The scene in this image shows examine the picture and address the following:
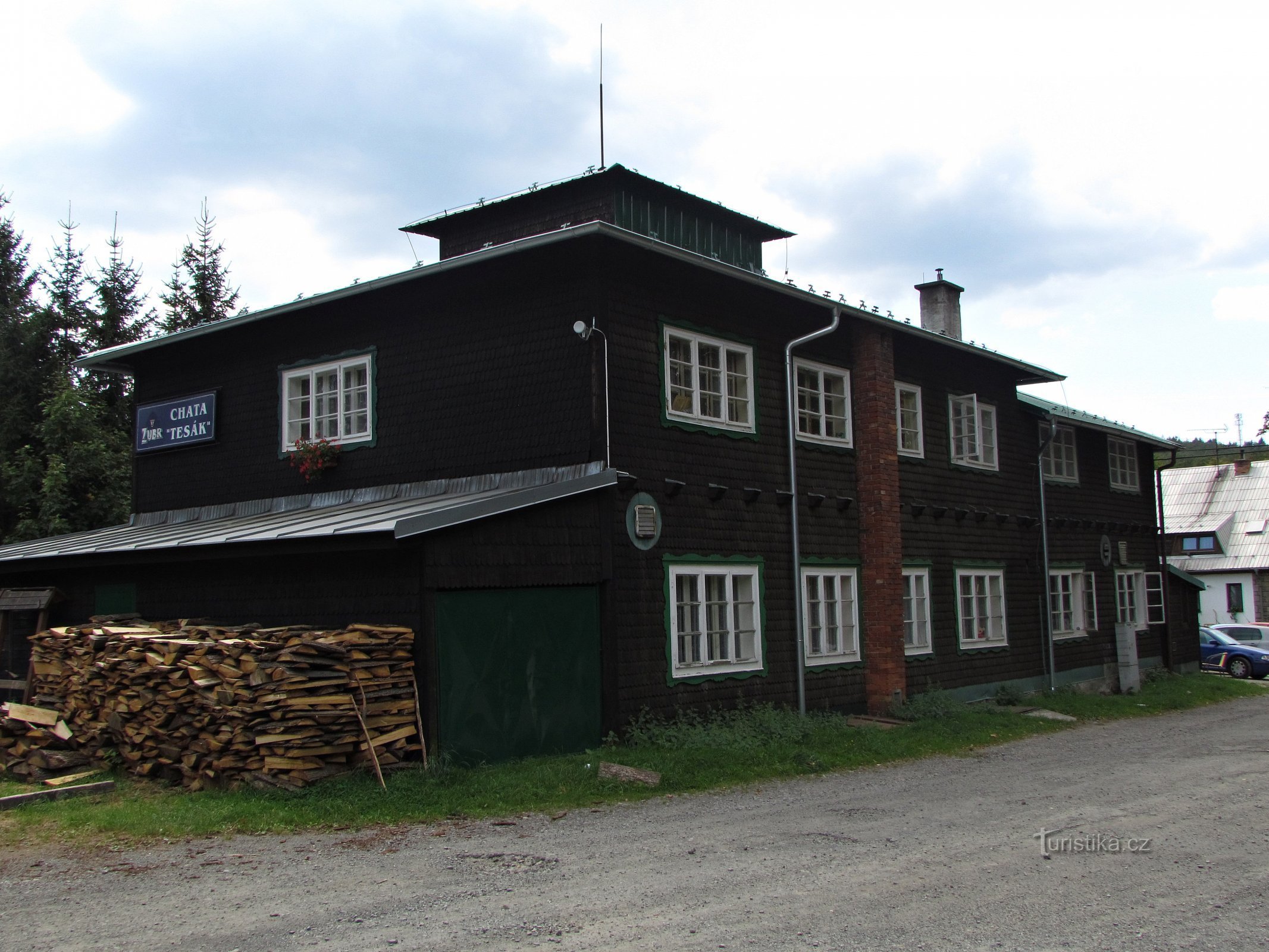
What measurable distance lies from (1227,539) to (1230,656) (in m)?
15.9

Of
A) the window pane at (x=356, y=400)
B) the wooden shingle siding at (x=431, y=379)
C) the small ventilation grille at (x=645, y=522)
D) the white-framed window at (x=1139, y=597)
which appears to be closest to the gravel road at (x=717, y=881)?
the small ventilation grille at (x=645, y=522)

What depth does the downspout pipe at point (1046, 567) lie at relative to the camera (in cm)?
2206

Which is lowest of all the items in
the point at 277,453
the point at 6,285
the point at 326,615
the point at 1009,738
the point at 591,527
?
the point at 1009,738

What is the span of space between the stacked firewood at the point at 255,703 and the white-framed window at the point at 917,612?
9806 millimetres

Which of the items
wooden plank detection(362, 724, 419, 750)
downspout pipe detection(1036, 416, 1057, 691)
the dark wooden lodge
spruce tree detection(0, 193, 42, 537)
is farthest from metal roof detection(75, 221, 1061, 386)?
spruce tree detection(0, 193, 42, 537)

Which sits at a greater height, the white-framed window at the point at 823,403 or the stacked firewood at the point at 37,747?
the white-framed window at the point at 823,403

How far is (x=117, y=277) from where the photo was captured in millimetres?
34281

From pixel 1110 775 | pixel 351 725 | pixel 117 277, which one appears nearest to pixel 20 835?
pixel 351 725

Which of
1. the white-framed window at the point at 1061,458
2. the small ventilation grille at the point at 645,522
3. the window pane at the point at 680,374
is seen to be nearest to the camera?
the small ventilation grille at the point at 645,522

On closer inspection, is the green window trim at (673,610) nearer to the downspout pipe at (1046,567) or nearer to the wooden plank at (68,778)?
the wooden plank at (68,778)

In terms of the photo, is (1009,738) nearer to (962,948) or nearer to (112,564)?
(962,948)

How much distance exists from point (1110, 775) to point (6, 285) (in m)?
33.7

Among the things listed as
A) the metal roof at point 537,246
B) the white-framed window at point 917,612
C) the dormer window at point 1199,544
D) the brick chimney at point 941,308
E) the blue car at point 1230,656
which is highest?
the brick chimney at point 941,308

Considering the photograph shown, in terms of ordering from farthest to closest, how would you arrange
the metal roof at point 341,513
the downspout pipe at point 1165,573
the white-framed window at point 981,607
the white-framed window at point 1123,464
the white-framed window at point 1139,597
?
the downspout pipe at point 1165,573 → the white-framed window at point 1123,464 → the white-framed window at point 1139,597 → the white-framed window at point 981,607 → the metal roof at point 341,513
